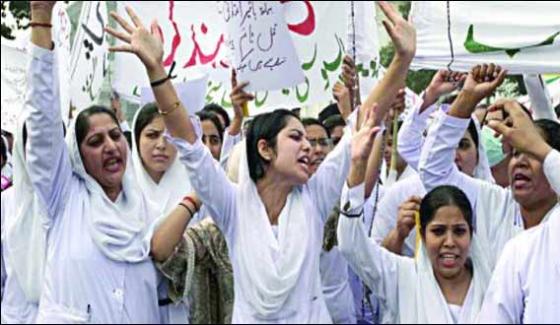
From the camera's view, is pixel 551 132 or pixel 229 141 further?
pixel 229 141

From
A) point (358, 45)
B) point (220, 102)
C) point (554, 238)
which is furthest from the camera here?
point (220, 102)

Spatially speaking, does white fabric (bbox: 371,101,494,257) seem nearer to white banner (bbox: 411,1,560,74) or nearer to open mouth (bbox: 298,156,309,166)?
white banner (bbox: 411,1,560,74)

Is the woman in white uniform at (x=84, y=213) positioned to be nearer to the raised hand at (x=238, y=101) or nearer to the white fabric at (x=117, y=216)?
the white fabric at (x=117, y=216)

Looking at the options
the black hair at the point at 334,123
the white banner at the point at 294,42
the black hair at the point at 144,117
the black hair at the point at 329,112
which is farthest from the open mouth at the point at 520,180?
the black hair at the point at 329,112

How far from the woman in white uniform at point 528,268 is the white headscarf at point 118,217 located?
125 cm

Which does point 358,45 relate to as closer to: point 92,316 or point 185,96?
point 185,96

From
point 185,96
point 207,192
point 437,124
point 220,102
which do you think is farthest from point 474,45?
point 220,102

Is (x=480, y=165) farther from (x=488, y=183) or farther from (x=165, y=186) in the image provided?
(x=165, y=186)

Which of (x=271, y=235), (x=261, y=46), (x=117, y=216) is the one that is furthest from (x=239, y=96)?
(x=271, y=235)

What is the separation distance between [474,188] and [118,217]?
1488mm

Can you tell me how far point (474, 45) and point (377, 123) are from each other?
3.27ft

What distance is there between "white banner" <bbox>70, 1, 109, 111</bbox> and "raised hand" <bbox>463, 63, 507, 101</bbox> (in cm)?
307

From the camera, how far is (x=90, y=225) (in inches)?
138

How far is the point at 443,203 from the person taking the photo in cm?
372
